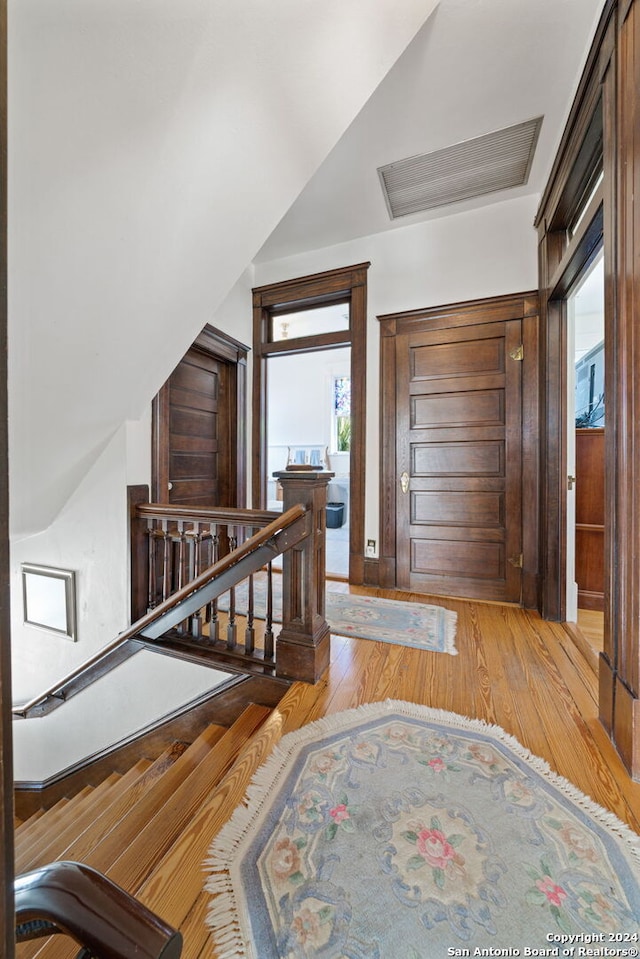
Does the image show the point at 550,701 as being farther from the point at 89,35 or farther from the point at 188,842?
the point at 89,35

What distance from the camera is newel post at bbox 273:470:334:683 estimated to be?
171cm

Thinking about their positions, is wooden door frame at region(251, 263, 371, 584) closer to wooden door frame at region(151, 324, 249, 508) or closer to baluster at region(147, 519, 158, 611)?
wooden door frame at region(151, 324, 249, 508)

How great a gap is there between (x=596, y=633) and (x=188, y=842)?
2521mm

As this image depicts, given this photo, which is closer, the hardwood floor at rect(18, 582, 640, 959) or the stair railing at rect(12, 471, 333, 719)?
the hardwood floor at rect(18, 582, 640, 959)

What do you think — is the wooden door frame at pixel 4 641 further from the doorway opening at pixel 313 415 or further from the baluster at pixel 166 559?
the doorway opening at pixel 313 415

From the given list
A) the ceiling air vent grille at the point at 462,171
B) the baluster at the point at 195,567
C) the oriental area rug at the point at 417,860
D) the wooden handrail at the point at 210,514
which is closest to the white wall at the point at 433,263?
the ceiling air vent grille at the point at 462,171

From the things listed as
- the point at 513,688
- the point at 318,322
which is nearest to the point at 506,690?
the point at 513,688

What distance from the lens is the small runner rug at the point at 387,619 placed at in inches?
84.8

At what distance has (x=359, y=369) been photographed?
315 cm

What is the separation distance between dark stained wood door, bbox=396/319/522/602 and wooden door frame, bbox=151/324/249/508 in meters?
1.42

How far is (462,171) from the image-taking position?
248cm

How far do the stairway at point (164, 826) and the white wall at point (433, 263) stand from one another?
6.28 ft

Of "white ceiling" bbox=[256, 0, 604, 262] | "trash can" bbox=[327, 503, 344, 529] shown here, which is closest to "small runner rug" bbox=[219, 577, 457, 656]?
"white ceiling" bbox=[256, 0, 604, 262]

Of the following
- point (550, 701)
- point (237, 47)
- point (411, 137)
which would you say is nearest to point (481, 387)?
point (411, 137)
